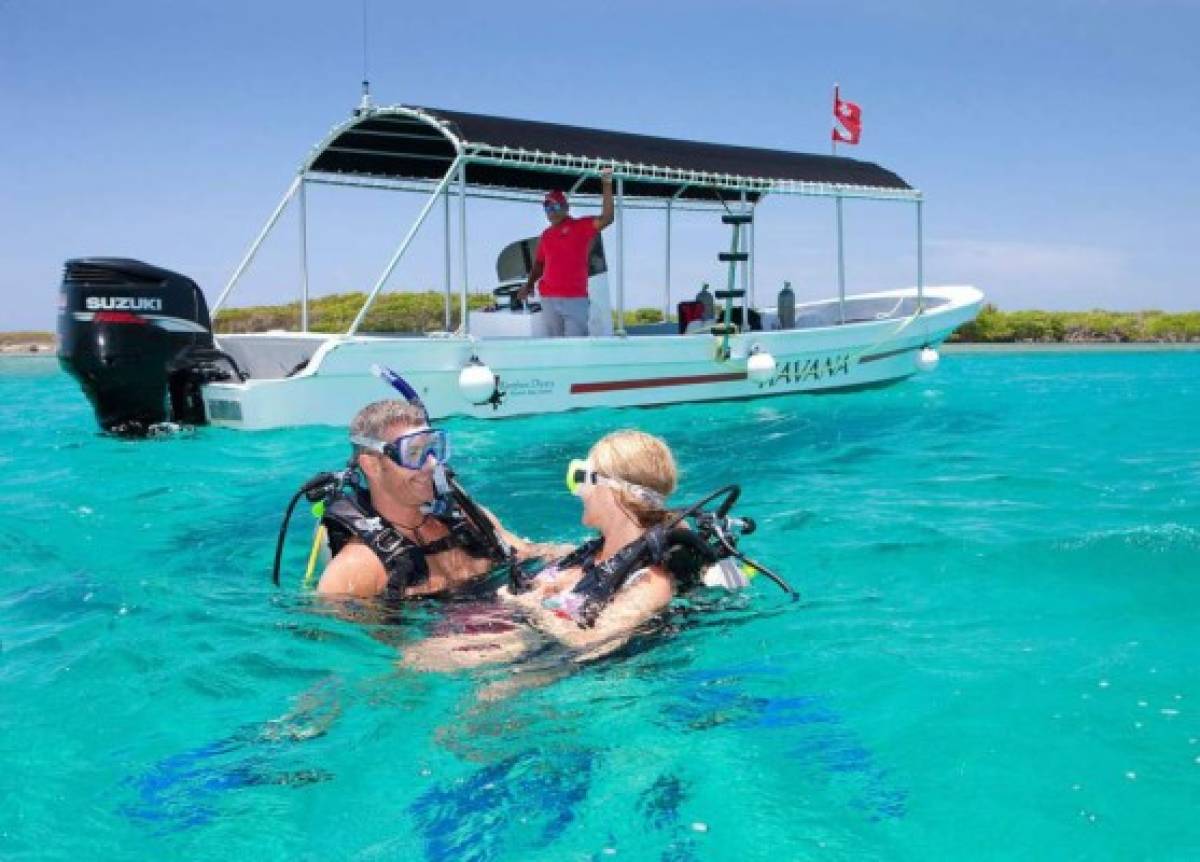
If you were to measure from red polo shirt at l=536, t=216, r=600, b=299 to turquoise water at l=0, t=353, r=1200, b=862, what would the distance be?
5.63 meters

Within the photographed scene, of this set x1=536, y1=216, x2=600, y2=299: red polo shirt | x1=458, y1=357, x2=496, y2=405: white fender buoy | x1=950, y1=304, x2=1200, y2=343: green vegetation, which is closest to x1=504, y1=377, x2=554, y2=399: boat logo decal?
x1=458, y1=357, x2=496, y2=405: white fender buoy

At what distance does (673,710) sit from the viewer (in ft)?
11.0

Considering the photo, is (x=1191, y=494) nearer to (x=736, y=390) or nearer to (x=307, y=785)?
(x=307, y=785)

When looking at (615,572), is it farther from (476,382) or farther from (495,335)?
(495,335)

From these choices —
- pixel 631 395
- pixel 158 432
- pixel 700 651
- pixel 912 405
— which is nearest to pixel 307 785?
pixel 700 651

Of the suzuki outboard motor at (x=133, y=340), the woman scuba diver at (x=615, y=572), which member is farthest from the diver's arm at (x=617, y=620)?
the suzuki outboard motor at (x=133, y=340)

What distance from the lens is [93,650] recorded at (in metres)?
4.10

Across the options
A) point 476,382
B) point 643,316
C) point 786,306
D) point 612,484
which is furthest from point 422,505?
point 643,316

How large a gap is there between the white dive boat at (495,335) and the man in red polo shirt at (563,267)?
293 millimetres

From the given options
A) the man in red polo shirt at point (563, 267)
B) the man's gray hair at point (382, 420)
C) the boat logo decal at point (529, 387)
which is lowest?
the boat logo decal at point (529, 387)

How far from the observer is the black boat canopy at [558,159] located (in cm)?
1132

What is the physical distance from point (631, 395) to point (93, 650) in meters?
9.11

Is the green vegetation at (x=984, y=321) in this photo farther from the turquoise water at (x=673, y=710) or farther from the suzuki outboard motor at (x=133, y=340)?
the turquoise water at (x=673, y=710)

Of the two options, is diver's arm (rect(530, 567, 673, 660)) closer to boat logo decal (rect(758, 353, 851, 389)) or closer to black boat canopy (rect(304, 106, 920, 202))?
black boat canopy (rect(304, 106, 920, 202))
